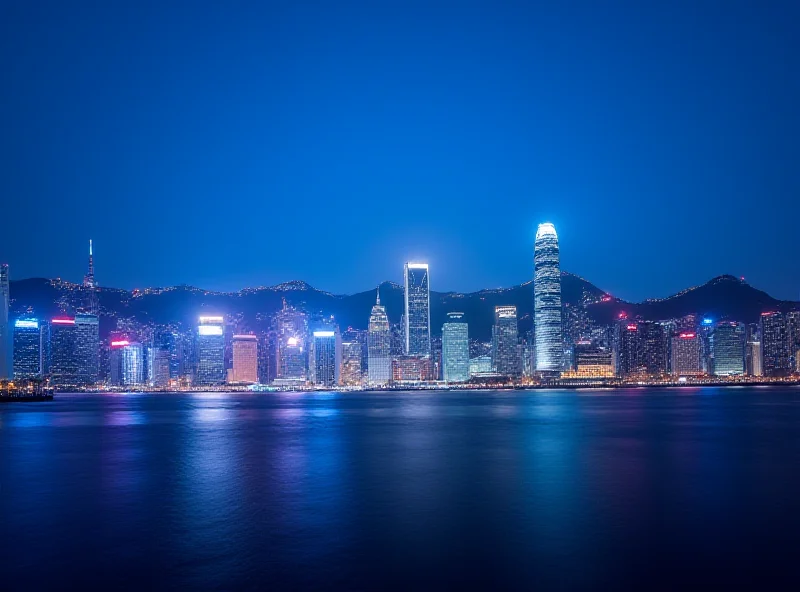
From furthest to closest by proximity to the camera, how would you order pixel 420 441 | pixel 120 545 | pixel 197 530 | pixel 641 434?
pixel 641 434, pixel 420 441, pixel 197 530, pixel 120 545

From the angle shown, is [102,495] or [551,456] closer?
[102,495]

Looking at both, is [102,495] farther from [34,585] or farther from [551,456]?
[551,456]

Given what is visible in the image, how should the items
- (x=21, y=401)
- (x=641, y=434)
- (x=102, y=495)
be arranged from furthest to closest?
(x=21, y=401), (x=641, y=434), (x=102, y=495)

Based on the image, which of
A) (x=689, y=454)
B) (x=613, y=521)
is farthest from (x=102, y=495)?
(x=689, y=454)

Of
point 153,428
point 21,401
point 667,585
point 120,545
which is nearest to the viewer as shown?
point 667,585

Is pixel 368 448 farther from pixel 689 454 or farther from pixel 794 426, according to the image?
pixel 794 426

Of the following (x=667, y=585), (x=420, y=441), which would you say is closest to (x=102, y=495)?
(x=667, y=585)
